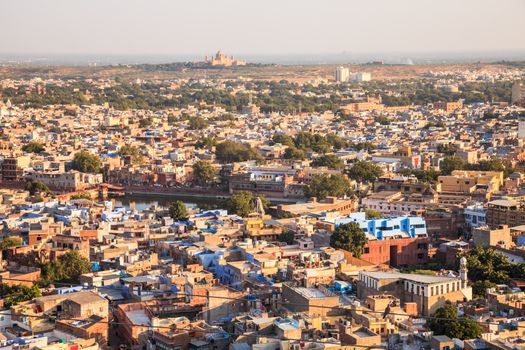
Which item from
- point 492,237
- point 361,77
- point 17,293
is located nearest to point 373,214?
point 492,237

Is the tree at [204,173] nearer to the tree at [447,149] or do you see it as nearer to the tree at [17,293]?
the tree at [447,149]

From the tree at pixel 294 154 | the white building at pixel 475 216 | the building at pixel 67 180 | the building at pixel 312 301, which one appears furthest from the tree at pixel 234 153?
the building at pixel 312 301

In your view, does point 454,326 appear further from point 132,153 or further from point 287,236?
point 132,153

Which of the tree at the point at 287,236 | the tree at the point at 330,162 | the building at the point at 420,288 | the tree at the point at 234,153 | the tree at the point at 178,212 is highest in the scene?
the building at the point at 420,288

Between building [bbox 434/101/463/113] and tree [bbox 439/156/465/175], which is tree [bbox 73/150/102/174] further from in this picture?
building [bbox 434/101/463/113]

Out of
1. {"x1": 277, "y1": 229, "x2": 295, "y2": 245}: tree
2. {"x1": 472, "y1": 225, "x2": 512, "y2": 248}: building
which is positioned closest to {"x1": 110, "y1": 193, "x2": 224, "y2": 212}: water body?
{"x1": 277, "y1": 229, "x2": 295, "y2": 245}: tree

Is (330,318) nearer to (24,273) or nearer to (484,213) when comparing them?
(24,273)

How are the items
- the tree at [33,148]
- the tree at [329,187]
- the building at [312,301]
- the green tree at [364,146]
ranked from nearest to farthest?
1. the building at [312,301]
2. the tree at [329,187]
3. the tree at [33,148]
4. the green tree at [364,146]
